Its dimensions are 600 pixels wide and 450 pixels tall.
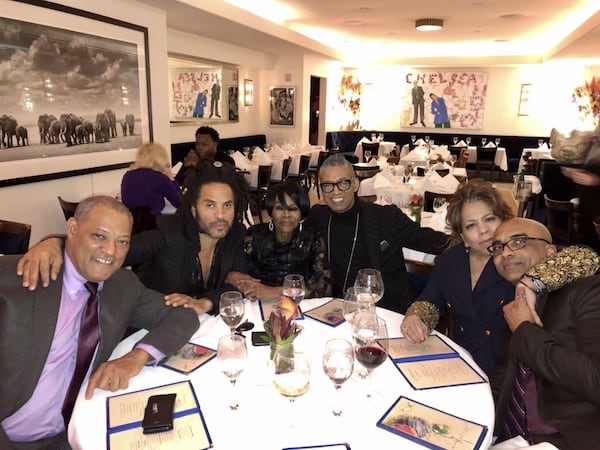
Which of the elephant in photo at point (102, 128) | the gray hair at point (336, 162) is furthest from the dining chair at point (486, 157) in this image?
the gray hair at point (336, 162)

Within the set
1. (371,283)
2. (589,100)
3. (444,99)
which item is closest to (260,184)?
(371,283)

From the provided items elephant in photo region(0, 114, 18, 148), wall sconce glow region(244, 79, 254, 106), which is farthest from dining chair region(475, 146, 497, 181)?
elephant in photo region(0, 114, 18, 148)

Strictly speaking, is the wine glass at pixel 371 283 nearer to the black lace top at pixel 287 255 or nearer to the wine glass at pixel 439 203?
the black lace top at pixel 287 255

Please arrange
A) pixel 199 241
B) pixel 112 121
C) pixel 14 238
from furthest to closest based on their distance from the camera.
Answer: pixel 112 121
pixel 14 238
pixel 199 241

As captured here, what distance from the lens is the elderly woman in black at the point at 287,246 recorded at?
251 centimetres

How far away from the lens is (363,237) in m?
2.78

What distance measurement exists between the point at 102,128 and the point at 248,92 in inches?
256

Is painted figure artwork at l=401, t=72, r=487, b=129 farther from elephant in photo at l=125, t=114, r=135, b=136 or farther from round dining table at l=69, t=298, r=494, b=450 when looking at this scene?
round dining table at l=69, t=298, r=494, b=450

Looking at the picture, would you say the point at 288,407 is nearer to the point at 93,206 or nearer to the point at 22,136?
the point at 93,206

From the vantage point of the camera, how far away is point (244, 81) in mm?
10984

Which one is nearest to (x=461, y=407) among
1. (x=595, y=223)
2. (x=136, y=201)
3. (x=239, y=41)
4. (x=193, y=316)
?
(x=193, y=316)

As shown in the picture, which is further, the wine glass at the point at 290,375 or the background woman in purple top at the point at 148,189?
the background woman in purple top at the point at 148,189

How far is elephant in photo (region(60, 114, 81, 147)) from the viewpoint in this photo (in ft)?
15.3

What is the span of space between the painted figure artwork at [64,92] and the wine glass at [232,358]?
3713 mm
